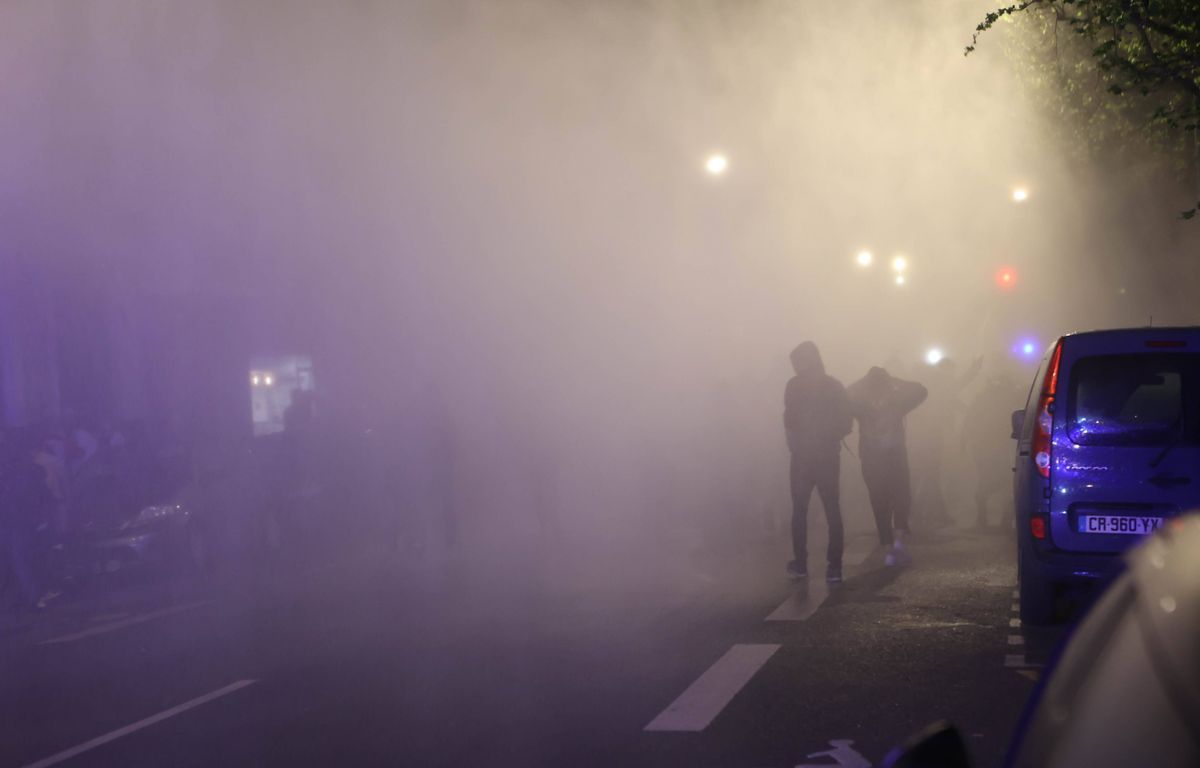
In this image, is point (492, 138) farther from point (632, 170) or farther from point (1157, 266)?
point (1157, 266)

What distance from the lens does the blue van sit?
723 cm

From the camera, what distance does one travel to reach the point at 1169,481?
7.21 meters

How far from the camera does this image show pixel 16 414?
24.2 m

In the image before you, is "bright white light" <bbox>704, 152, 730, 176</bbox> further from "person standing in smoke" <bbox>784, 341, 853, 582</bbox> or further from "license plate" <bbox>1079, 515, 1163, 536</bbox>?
"license plate" <bbox>1079, 515, 1163, 536</bbox>

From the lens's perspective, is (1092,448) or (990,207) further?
(990,207)

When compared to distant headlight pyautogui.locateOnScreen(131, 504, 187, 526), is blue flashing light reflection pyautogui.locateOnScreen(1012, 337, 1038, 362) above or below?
above

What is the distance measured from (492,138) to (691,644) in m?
14.4

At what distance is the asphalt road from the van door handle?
107cm

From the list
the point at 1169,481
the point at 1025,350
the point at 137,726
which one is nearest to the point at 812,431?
the point at 1169,481

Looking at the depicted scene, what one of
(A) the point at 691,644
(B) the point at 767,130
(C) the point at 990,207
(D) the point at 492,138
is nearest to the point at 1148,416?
(A) the point at 691,644

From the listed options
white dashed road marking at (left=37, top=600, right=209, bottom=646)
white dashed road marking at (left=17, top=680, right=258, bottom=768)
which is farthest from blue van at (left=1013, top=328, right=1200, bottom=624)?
white dashed road marking at (left=37, top=600, right=209, bottom=646)

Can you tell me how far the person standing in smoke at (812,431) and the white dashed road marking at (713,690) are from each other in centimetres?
292

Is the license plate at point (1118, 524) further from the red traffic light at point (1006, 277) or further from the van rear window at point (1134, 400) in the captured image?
the red traffic light at point (1006, 277)

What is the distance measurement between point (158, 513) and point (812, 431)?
24.0 feet
